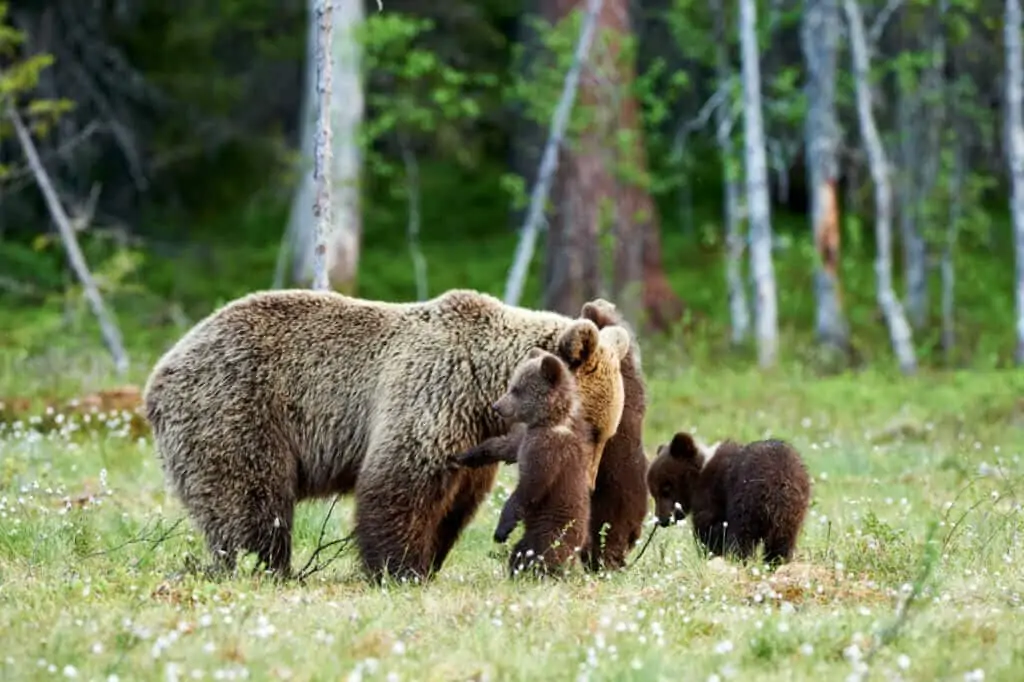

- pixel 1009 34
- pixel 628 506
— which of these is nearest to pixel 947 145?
pixel 1009 34

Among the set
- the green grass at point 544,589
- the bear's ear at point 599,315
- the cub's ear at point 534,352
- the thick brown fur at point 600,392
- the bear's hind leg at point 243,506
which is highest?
the bear's ear at point 599,315

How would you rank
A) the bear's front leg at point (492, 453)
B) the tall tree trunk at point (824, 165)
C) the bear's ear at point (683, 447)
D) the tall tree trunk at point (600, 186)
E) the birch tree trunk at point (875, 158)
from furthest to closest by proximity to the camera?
the tall tree trunk at point (600, 186) < the birch tree trunk at point (875, 158) < the tall tree trunk at point (824, 165) < the bear's ear at point (683, 447) < the bear's front leg at point (492, 453)

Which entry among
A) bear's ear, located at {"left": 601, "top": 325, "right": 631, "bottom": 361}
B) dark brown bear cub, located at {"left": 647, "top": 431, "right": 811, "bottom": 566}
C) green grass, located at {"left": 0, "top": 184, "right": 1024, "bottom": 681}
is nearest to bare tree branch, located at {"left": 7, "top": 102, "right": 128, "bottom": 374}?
green grass, located at {"left": 0, "top": 184, "right": 1024, "bottom": 681}

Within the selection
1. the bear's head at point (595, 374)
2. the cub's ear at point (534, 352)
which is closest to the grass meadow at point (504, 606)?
the bear's head at point (595, 374)

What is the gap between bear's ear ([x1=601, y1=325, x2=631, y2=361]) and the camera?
9.18m

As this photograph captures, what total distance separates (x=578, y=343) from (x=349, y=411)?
4.95 feet

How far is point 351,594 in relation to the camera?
8602mm

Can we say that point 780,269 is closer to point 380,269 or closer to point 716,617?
point 380,269

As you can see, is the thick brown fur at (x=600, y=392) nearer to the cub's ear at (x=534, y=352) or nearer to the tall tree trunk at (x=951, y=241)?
the cub's ear at (x=534, y=352)

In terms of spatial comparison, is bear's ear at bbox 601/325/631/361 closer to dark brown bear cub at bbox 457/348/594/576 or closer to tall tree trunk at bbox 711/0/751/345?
dark brown bear cub at bbox 457/348/594/576

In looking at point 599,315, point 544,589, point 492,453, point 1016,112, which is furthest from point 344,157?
point 544,589

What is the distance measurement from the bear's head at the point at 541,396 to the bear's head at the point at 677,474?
2118 millimetres

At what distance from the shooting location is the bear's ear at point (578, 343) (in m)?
8.79

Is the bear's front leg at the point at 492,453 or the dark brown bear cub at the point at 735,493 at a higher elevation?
the bear's front leg at the point at 492,453
